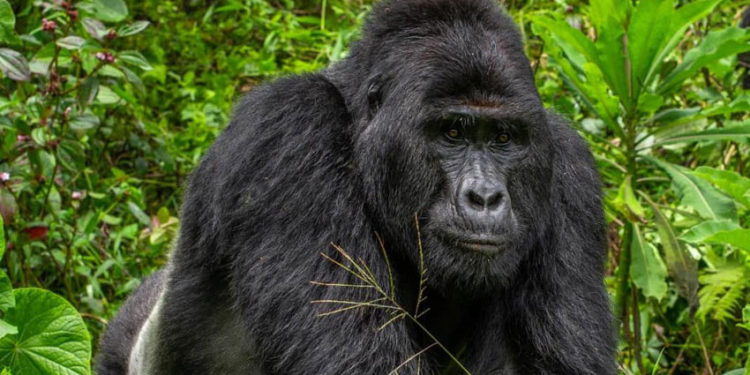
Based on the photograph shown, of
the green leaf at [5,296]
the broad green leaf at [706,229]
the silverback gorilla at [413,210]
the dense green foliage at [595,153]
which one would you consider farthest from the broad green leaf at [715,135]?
the green leaf at [5,296]

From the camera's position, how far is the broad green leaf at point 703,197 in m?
4.26

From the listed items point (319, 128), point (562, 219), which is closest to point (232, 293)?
point (319, 128)

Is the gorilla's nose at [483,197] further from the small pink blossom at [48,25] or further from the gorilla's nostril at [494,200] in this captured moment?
the small pink blossom at [48,25]

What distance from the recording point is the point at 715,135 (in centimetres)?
464

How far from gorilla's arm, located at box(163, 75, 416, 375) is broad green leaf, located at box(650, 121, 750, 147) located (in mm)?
1987

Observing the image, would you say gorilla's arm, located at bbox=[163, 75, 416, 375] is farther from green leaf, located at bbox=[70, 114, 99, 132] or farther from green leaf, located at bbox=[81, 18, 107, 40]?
green leaf, located at bbox=[70, 114, 99, 132]

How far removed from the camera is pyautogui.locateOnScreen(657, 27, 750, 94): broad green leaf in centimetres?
442

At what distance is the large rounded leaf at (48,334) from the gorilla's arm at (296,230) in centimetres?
54

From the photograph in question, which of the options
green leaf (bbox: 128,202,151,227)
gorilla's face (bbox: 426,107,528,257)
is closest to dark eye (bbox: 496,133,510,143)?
gorilla's face (bbox: 426,107,528,257)

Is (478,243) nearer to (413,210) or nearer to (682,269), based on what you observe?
(413,210)

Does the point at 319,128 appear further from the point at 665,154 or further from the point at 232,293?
the point at 665,154

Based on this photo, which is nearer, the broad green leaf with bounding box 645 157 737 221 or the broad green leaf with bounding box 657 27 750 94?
the broad green leaf with bounding box 645 157 737 221

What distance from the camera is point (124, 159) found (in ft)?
19.9

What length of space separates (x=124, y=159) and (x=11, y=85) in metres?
1.09
